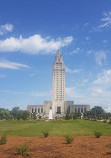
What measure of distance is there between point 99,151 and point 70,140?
3.73 meters

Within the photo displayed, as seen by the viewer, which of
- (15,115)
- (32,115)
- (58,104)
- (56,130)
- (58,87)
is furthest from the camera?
(58,87)

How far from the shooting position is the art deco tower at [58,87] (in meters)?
157

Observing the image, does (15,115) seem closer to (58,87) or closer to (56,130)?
(58,87)

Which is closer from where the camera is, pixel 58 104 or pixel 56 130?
pixel 56 130

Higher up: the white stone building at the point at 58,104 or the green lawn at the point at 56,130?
the white stone building at the point at 58,104

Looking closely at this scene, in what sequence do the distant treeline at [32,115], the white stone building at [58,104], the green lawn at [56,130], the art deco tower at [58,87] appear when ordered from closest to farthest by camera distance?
the green lawn at [56,130], the distant treeline at [32,115], the white stone building at [58,104], the art deco tower at [58,87]

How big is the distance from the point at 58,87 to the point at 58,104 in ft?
51.3

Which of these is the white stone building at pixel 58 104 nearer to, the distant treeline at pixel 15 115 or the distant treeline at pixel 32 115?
the distant treeline at pixel 32 115

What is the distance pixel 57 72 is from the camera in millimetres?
167625

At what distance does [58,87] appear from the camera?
162m

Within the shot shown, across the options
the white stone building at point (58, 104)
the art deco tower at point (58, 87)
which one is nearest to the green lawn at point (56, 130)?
the white stone building at point (58, 104)

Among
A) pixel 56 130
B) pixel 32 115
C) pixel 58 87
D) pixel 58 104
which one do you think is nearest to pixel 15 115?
pixel 32 115

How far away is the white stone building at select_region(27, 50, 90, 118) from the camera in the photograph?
155462 mm

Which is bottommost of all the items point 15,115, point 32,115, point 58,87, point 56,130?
point 32,115
